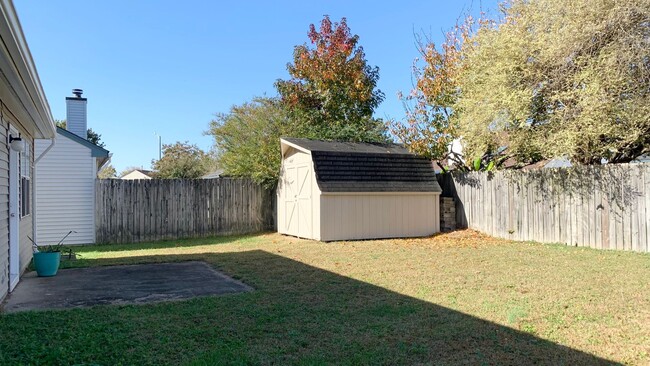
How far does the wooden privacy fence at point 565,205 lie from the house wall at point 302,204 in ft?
16.0

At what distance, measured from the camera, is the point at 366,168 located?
43.6 ft

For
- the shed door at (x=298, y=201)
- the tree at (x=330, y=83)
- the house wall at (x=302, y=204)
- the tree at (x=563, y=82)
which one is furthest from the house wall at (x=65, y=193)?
the tree at (x=563, y=82)

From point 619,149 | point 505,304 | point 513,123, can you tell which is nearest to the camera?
point 505,304

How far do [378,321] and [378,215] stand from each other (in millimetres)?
8529

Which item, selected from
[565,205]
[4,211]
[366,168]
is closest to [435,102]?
[366,168]

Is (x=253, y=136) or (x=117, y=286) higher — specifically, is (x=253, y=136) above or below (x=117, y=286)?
above

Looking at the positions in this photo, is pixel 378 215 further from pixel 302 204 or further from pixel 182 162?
pixel 182 162

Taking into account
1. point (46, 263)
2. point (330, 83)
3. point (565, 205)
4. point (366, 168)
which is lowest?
point (46, 263)

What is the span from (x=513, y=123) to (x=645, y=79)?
2.80 m

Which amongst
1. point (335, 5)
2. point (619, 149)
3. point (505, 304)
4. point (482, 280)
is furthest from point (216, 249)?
point (335, 5)

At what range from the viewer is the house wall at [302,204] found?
12719 mm

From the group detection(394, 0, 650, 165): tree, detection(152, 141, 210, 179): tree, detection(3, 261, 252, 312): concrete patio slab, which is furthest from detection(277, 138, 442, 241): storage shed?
detection(152, 141, 210, 179): tree

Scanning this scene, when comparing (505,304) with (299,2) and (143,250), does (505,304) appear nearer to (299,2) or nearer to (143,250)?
(143,250)

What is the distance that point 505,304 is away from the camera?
5.48 metres
